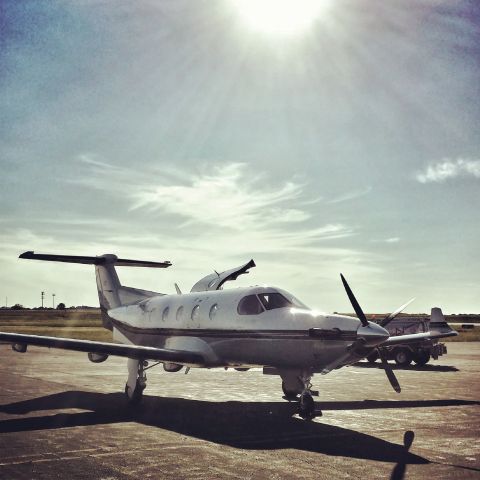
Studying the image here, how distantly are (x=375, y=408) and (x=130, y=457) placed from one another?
8.62 m

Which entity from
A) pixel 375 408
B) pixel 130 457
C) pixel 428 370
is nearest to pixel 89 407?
pixel 130 457

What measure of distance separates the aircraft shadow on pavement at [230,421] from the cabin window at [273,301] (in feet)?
9.22

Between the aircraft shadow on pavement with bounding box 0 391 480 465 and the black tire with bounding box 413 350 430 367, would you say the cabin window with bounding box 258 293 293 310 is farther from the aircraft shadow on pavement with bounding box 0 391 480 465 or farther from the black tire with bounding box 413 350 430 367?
the black tire with bounding box 413 350 430 367

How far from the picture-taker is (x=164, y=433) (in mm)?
12125

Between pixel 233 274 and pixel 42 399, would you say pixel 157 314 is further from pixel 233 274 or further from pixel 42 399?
pixel 42 399

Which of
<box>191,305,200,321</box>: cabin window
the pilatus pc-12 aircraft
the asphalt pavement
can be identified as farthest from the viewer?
<box>191,305,200,321</box>: cabin window

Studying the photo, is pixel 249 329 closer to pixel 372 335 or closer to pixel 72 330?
pixel 372 335

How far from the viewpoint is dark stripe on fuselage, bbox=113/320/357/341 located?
13137mm

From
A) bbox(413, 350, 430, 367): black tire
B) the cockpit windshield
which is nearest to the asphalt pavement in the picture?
the cockpit windshield

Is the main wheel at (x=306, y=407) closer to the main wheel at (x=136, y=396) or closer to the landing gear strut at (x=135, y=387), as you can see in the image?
the landing gear strut at (x=135, y=387)

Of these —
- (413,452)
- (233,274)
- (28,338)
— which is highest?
(233,274)

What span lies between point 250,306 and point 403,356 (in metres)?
19.1

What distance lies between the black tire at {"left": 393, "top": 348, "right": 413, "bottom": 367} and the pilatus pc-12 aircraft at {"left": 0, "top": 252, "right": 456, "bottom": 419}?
12756mm

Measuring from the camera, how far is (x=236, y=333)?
15.8 meters
